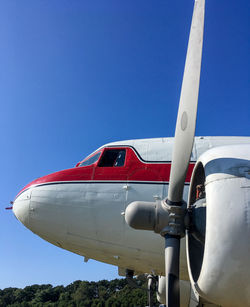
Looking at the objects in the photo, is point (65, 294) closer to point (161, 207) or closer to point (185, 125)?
point (161, 207)

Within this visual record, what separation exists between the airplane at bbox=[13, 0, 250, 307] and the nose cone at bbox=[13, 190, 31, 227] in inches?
1.0

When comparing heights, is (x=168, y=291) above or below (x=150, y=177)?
below

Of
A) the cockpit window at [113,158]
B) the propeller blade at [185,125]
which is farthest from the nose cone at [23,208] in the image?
the propeller blade at [185,125]

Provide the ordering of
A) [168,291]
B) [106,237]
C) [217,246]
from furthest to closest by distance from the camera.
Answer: [106,237]
[168,291]
[217,246]

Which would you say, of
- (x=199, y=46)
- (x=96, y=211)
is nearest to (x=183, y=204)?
(x=96, y=211)

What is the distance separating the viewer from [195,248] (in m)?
5.74

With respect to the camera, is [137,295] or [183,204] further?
[137,295]

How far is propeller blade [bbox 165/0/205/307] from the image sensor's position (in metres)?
4.86

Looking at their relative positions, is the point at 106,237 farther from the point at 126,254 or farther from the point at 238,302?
the point at 238,302

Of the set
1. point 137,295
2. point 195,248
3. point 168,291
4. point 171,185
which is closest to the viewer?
point 168,291

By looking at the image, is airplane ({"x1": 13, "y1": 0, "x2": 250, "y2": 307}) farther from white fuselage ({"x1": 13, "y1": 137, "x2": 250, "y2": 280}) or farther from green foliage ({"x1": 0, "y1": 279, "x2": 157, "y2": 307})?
green foliage ({"x1": 0, "y1": 279, "x2": 157, "y2": 307})

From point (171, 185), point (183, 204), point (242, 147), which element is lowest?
point (183, 204)

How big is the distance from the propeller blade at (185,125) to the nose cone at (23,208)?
389cm

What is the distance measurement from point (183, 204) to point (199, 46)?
2911 mm
